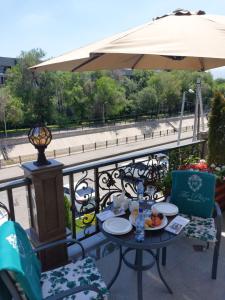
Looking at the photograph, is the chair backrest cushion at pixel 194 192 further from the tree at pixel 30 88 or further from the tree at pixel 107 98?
the tree at pixel 107 98

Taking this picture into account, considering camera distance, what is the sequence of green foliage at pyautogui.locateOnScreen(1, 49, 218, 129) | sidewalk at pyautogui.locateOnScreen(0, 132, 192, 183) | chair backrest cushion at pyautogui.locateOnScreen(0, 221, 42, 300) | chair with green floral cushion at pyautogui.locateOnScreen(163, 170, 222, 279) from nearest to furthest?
chair backrest cushion at pyautogui.locateOnScreen(0, 221, 42, 300), chair with green floral cushion at pyautogui.locateOnScreen(163, 170, 222, 279), sidewalk at pyautogui.locateOnScreen(0, 132, 192, 183), green foliage at pyautogui.locateOnScreen(1, 49, 218, 129)

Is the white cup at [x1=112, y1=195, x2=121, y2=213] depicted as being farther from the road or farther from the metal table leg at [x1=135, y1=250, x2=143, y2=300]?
the road

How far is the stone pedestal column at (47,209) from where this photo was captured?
1.97 m

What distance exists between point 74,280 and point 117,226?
0.46 metres

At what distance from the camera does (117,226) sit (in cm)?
182

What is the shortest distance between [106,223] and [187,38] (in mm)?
1392

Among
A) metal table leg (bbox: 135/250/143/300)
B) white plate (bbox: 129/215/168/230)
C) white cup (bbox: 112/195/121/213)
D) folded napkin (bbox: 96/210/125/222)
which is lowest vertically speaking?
metal table leg (bbox: 135/250/143/300)

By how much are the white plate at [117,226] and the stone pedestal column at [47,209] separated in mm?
505

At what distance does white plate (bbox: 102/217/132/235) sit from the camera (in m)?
1.75

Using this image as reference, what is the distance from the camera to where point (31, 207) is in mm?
2117

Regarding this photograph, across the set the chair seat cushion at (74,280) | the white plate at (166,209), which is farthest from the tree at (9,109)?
the chair seat cushion at (74,280)

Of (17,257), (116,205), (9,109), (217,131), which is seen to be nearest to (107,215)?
Answer: (116,205)

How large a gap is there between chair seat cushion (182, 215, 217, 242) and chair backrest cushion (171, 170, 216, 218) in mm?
77

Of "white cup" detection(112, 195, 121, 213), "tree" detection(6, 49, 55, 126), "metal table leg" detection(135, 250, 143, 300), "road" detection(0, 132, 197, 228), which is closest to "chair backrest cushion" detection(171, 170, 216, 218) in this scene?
"white cup" detection(112, 195, 121, 213)
